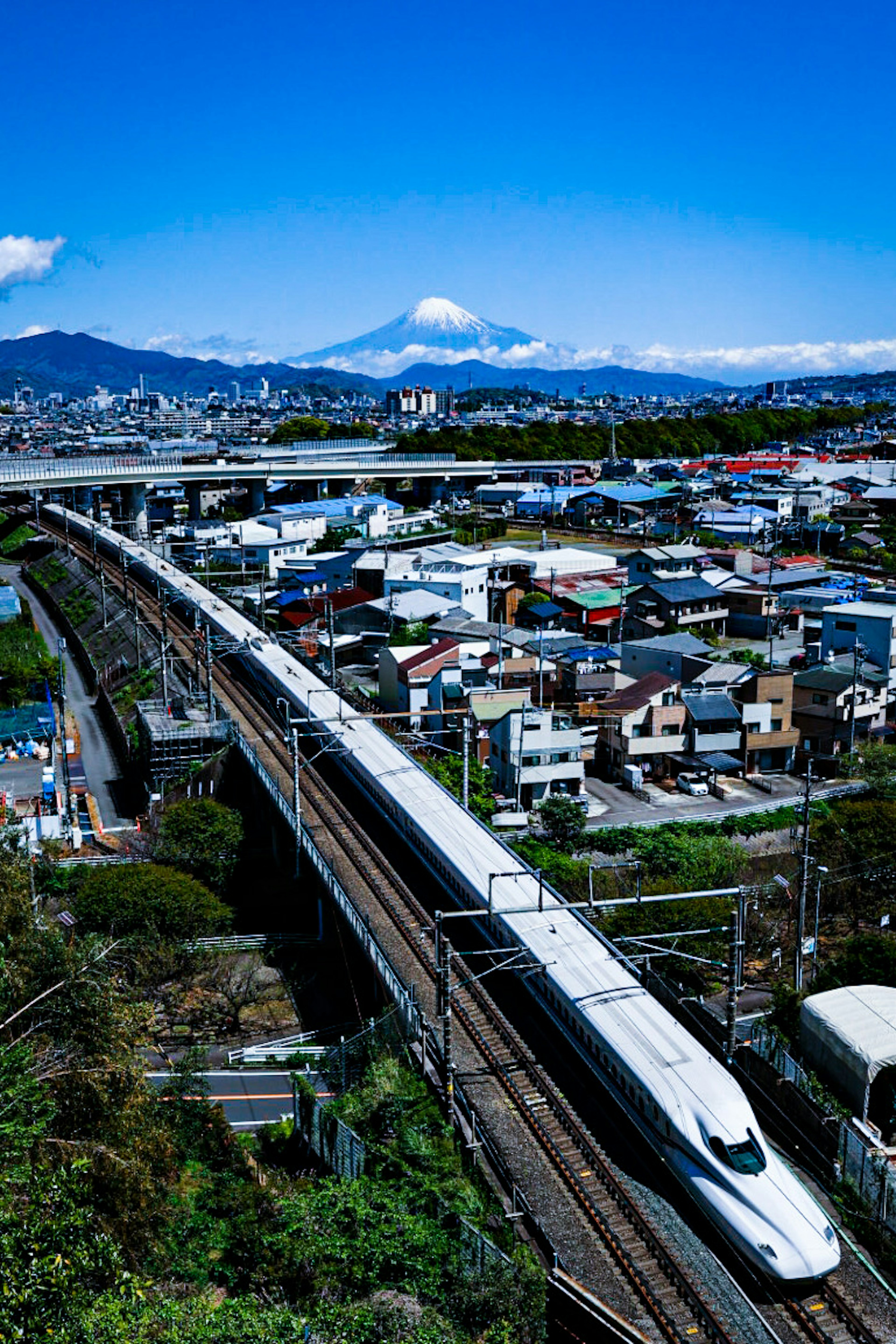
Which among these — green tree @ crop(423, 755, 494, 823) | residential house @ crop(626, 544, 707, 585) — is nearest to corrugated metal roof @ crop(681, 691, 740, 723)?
green tree @ crop(423, 755, 494, 823)

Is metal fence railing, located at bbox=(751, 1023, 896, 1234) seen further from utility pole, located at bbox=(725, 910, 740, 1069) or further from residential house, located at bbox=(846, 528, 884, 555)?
residential house, located at bbox=(846, 528, 884, 555)

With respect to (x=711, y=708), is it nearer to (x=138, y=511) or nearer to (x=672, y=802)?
(x=672, y=802)

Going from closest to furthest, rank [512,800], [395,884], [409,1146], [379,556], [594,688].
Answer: [409,1146] → [395,884] → [512,800] → [594,688] → [379,556]

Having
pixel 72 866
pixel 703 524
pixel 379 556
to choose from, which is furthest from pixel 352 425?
pixel 72 866

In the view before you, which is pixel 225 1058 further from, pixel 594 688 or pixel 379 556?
pixel 379 556

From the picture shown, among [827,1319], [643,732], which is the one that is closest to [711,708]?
[643,732]

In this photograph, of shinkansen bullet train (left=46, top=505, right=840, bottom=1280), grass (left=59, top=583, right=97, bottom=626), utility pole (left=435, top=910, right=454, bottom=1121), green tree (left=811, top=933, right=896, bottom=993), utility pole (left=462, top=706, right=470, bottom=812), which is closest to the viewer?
shinkansen bullet train (left=46, top=505, right=840, bottom=1280)
